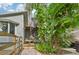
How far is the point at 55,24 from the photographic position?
1864 mm

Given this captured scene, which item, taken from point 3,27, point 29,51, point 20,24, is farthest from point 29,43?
point 3,27

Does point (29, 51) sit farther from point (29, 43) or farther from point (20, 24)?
point (20, 24)

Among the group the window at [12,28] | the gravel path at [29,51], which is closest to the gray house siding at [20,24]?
Answer: the window at [12,28]

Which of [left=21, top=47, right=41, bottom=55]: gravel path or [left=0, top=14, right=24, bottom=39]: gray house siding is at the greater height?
[left=0, top=14, right=24, bottom=39]: gray house siding

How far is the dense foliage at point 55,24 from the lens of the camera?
1857 mm

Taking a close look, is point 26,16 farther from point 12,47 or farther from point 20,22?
point 12,47

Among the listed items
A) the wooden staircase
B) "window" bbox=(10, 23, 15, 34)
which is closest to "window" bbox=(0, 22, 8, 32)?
"window" bbox=(10, 23, 15, 34)

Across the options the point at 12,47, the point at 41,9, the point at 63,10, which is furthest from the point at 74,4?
the point at 12,47

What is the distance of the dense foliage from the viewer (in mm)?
1857

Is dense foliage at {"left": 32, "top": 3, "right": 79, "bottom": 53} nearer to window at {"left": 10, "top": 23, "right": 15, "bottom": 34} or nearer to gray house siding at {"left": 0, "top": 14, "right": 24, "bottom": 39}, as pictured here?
gray house siding at {"left": 0, "top": 14, "right": 24, "bottom": 39}

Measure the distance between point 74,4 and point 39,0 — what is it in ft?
1.35
